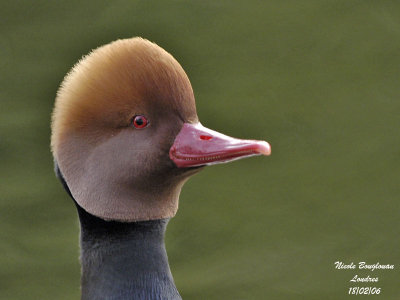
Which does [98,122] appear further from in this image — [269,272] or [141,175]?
[269,272]

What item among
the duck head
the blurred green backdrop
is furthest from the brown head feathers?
the blurred green backdrop

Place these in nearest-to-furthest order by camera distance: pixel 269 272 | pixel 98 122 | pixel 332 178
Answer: pixel 98 122
pixel 269 272
pixel 332 178

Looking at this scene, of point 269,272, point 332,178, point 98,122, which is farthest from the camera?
point 332,178

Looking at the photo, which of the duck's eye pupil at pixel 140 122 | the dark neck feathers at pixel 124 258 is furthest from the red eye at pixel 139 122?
the dark neck feathers at pixel 124 258

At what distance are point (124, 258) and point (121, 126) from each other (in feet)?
0.74

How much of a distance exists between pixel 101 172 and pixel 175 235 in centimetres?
101

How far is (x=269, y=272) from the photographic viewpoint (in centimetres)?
212

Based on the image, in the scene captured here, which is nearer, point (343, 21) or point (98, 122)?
point (98, 122)

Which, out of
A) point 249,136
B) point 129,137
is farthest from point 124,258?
point 249,136

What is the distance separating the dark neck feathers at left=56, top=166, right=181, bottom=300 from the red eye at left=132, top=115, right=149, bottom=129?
0.16 meters

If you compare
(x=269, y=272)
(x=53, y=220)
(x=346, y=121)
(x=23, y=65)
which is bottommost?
(x=269, y=272)

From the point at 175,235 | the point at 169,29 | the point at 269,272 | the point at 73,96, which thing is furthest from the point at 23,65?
the point at 73,96

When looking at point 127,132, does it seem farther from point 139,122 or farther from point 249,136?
point 249,136

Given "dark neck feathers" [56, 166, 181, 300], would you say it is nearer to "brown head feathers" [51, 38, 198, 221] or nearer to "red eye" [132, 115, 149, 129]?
"brown head feathers" [51, 38, 198, 221]
